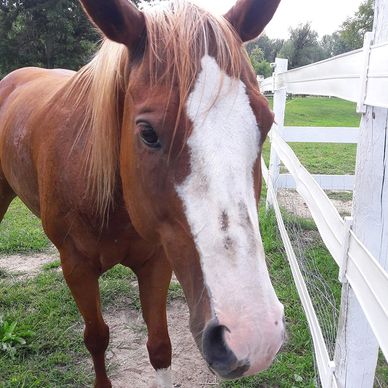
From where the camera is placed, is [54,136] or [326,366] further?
[54,136]

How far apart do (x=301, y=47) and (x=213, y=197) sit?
38441 millimetres

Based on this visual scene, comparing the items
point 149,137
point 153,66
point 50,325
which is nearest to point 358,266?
point 149,137

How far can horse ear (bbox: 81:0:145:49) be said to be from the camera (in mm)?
1455

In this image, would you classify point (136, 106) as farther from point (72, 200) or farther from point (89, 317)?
point (89, 317)

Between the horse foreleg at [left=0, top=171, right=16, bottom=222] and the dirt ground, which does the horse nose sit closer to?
the dirt ground

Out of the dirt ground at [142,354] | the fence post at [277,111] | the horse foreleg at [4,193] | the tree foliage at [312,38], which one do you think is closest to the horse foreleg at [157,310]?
the dirt ground at [142,354]

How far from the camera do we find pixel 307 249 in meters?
4.20

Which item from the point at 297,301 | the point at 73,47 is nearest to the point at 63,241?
the point at 297,301

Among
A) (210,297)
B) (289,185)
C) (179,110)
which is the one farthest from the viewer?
(289,185)

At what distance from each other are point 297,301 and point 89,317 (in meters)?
1.72

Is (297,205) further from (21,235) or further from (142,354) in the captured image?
(21,235)

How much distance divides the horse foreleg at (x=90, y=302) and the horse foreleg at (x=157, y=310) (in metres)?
0.27

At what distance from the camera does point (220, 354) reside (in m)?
1.11

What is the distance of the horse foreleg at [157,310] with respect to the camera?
2.44m
